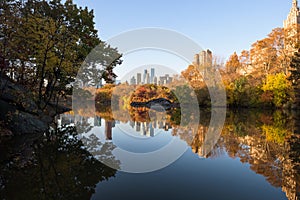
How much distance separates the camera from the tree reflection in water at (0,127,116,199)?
12.0 ft

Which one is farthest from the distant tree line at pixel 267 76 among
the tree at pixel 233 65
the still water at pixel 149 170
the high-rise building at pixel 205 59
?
the still water at pixel 149 170

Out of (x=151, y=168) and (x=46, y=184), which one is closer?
(x=46, y=184)

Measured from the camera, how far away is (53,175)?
14.6 feet

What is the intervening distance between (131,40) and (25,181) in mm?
7048

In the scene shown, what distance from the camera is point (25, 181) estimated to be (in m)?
4.07

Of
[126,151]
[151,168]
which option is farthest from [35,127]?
[151,168]

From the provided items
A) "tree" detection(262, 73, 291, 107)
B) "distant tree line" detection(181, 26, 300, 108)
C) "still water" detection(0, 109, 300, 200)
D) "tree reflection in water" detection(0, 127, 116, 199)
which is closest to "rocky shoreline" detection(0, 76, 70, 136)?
"still water" detection(0, 109, 300, 200)

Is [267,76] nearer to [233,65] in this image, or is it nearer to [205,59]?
[205,59]

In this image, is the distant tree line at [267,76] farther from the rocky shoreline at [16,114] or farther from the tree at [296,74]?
the rocky shoreline at [16,114]

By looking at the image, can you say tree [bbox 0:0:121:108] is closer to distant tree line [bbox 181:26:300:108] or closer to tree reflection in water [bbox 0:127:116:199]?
tree reflection in water [bbox 0:127:116:199]

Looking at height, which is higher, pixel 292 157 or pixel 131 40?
pixel 131 40

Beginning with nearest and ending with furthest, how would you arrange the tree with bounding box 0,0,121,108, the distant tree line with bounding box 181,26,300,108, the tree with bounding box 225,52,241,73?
the tree with bounding box 0,0,121,108 → the distant tree line with bounding box 181,26,300,108 → the tree with bounding box 225,52,241,73

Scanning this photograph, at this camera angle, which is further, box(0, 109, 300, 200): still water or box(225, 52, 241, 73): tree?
box(225, 52, 241, 73): tree

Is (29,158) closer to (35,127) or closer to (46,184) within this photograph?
(46,184)
